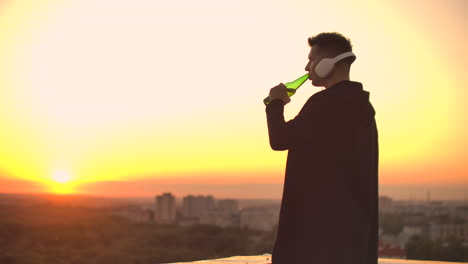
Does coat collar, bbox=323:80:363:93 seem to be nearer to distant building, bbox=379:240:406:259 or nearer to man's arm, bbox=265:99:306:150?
man's arm, bbox=265:99:306:150

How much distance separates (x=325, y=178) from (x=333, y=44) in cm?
39

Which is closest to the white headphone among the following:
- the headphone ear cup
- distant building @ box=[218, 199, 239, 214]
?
the headphone ear cup

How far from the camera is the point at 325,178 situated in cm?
154

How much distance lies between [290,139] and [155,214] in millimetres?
23810

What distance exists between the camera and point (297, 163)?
1.56m

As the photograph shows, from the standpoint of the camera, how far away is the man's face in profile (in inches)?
65.8

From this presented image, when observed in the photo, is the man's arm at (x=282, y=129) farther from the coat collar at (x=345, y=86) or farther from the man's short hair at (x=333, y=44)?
the man's short hair at (x=333, y=44)

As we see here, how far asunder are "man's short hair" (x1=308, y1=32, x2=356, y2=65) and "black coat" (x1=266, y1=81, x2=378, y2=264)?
0.40ft

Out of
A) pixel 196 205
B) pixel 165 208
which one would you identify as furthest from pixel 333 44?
pixel 196 205

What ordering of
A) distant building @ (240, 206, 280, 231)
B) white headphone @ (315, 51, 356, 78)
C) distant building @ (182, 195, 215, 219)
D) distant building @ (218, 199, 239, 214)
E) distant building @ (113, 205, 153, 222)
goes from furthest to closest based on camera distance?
1. distant building @ (218, 199, 239, 214)
2. distant building @ (182, 195, 215, 219)
3. distant building @ (240, 206, 280, 231)
4. distant building @ (113, 205, 153, 222)
5. white headphone @ (315, 51, 356, 78)

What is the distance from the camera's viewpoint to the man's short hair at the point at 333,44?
1.67 meters

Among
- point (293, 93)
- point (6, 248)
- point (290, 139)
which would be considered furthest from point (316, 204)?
point (6, 248)

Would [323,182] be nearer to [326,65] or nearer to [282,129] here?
[282,129]

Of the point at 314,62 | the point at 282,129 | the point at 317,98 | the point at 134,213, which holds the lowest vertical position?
the point at 282,129
